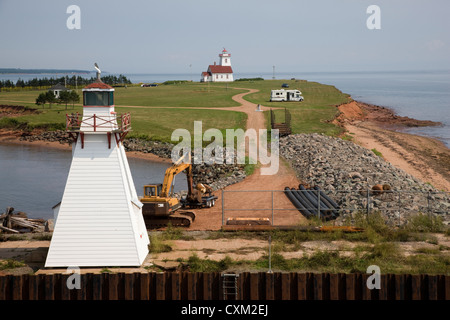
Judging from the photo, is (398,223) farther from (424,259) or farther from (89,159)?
(89,159)

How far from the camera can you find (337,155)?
49969 mm

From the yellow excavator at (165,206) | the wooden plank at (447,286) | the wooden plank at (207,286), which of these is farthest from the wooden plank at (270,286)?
the yellow excavator at (165,206)

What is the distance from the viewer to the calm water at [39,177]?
137ft

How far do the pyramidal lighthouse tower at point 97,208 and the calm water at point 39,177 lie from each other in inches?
658

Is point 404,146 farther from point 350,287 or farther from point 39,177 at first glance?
point 350,287

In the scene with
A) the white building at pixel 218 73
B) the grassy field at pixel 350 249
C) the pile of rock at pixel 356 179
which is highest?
the white building at pixel 218 73

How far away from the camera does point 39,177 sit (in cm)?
5131

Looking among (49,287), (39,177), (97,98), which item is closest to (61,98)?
(39,177)

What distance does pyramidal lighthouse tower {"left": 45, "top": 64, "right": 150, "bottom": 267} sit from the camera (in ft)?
73.3

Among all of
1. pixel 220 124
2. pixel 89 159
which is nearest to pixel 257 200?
pixel 89 159

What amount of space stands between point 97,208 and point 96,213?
21 cm

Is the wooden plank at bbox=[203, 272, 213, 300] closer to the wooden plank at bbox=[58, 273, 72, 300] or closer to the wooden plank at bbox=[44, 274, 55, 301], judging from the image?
the wooden plank at bbox=[58, 273, 72, 300]

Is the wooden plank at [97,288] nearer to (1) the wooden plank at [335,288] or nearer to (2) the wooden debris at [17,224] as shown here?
(1) the wooden plank at [335,288]

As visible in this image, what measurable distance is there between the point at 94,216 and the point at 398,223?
16995mm
